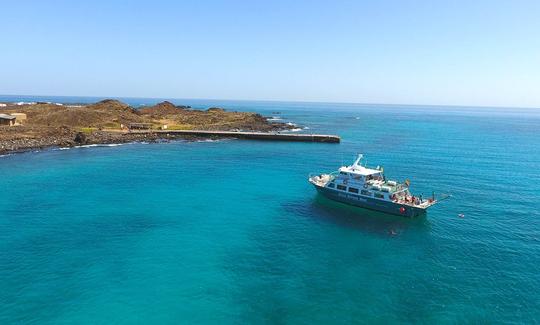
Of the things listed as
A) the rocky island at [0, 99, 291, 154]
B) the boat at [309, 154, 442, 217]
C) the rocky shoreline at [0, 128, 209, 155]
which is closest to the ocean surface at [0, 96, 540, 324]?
the boat at [309, 154, 442, 217]

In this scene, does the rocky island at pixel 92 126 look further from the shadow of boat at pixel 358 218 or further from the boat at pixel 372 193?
the boat at pixel 372 193

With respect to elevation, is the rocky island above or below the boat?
above

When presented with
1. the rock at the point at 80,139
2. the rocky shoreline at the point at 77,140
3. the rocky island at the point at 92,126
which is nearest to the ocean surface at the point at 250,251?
the rocky shoreline at the point at 77,140

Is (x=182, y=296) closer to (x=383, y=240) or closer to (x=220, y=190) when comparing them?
(x=383, y=240)

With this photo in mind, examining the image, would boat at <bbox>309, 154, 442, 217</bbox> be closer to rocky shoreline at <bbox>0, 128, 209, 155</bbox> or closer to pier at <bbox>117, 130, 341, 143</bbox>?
pier at <bbox>117, 130, 341, 143</bbox>

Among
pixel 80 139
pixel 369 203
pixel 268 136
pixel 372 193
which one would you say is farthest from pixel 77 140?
pixel 372 193

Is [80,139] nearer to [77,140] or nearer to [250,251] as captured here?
[77,140]

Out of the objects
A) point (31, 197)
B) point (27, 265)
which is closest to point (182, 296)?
point (27, 265)

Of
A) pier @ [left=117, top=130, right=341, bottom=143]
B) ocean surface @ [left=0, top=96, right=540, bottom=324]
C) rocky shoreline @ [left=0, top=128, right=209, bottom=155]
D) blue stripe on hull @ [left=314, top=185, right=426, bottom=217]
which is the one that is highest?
pier @ [left=117, top=130, right=341, bottom=143]
